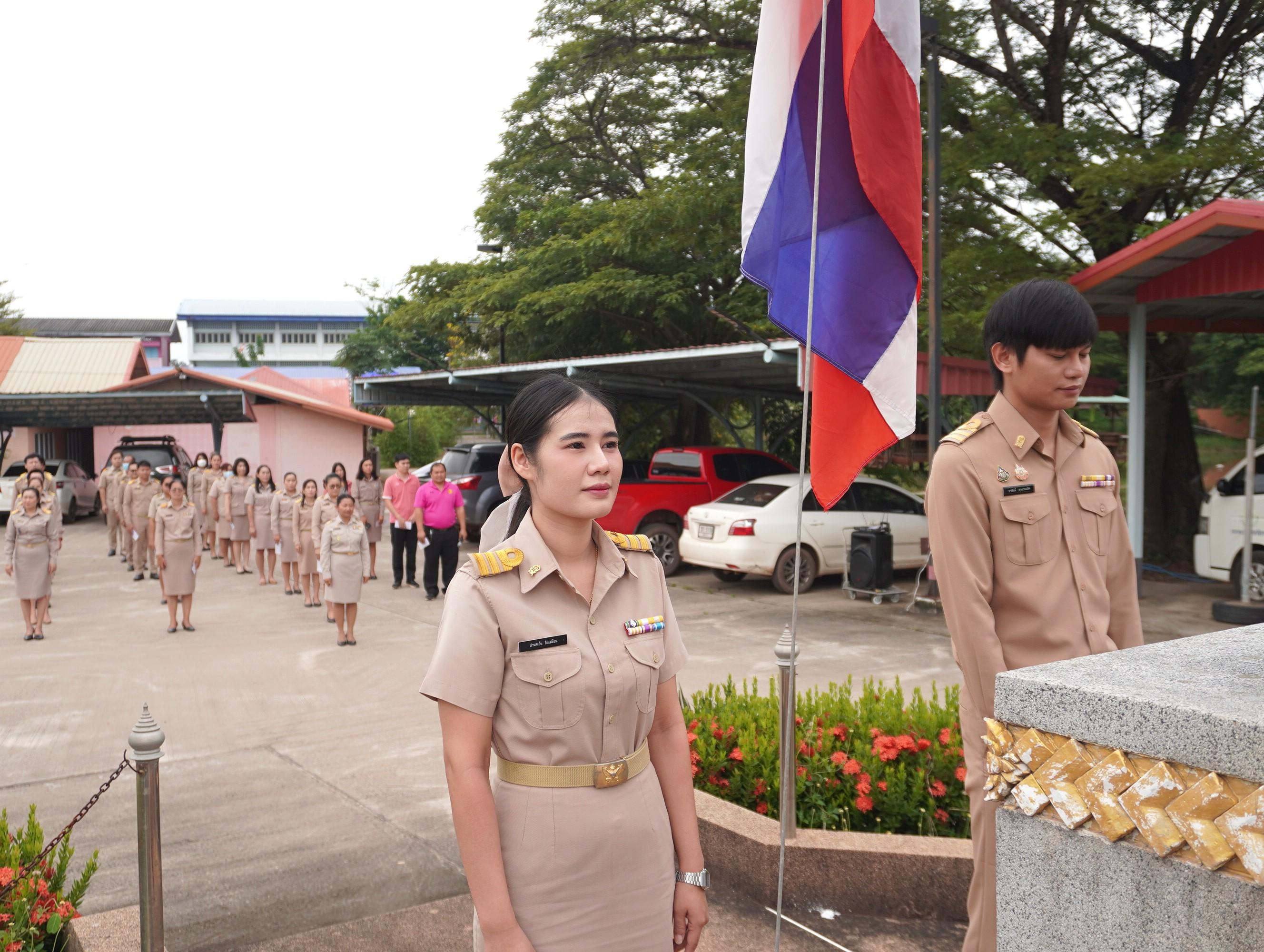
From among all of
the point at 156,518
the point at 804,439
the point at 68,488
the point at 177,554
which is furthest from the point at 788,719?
the point at 68,488

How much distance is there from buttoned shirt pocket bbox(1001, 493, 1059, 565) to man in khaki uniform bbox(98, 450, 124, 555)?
18173mm

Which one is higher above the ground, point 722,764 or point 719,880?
point 722,764

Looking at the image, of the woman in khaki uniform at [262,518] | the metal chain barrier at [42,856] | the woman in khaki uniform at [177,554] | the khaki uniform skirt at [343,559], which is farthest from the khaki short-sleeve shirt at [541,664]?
the woman in khaki uniform at [262,518]

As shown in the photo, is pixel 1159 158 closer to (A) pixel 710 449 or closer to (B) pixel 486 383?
(A) pixel 710 449

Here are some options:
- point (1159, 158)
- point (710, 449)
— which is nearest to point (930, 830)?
point (1159, 158)

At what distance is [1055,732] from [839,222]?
2.07 m

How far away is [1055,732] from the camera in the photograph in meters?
2.11

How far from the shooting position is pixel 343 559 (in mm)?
11453

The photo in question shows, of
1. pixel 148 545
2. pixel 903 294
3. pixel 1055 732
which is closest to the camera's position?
pixel 1055 732

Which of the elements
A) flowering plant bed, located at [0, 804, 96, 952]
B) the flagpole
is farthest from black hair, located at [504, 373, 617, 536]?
flowering plant bed, located at [0, 804, 96, 952]

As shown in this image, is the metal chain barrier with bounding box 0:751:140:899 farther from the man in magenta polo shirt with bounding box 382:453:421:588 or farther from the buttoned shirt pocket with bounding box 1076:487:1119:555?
the man in magenta polo shirt with bounding box 382:453:421:588

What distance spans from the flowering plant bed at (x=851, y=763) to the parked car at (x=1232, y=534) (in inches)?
327

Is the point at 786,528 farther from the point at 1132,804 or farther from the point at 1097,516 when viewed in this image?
the point at 1132,804

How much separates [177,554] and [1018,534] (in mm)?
10953
